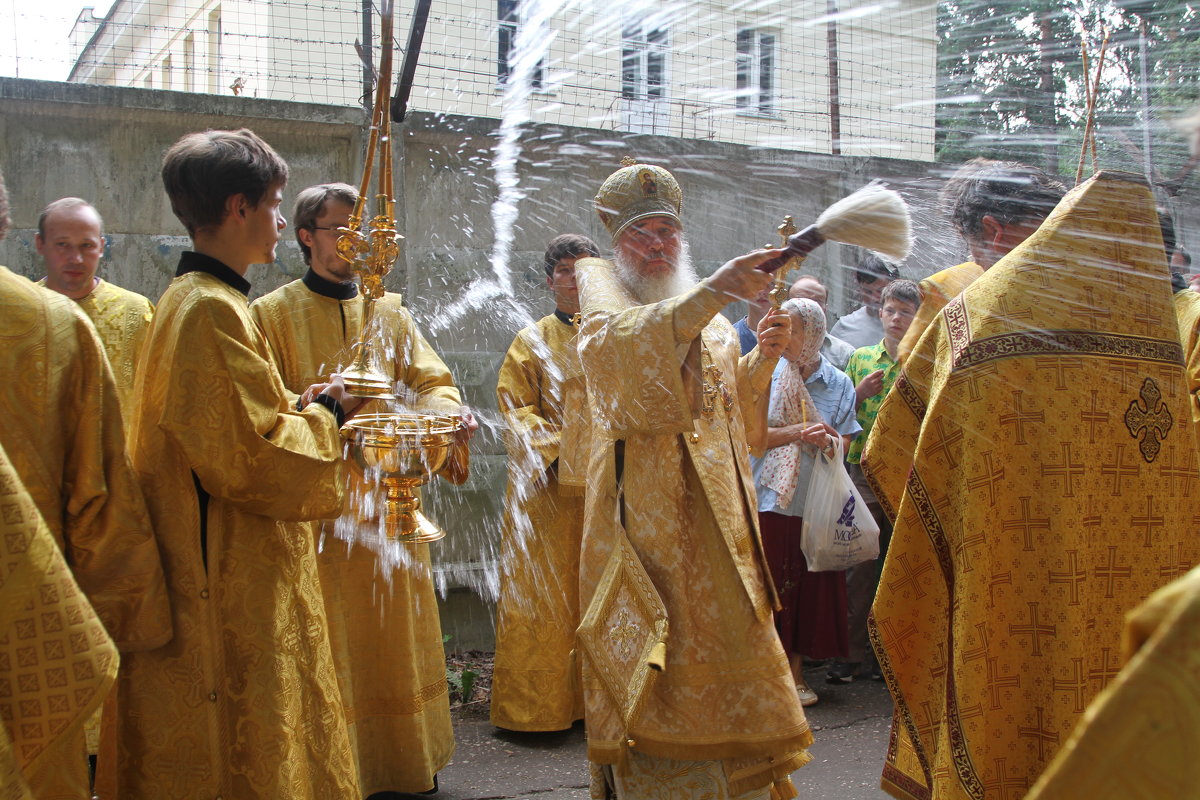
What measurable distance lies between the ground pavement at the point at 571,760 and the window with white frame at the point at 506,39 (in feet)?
14.2

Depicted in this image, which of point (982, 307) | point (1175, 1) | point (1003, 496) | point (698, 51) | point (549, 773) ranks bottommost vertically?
point (549, 773)

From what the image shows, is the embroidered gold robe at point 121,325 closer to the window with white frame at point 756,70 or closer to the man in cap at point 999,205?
the man in cap at point 999,205

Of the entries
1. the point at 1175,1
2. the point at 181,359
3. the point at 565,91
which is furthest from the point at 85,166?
the point at 1175,1

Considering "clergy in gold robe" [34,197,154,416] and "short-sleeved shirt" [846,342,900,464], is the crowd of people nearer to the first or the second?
"clergy in gold robe" [34,197,154,416]

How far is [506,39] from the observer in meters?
7.23

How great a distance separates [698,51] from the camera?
26.2 ft

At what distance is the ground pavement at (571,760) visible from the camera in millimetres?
4156

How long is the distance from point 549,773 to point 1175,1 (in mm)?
4266

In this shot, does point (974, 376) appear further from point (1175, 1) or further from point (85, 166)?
point (85, 166)

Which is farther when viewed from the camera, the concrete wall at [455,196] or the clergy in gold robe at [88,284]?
the concrete wall at [455,196]

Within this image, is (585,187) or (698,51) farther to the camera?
(698,51)

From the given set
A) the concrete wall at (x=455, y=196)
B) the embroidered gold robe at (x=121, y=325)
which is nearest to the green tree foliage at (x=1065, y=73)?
the concrete wall at (x=455, y=196)

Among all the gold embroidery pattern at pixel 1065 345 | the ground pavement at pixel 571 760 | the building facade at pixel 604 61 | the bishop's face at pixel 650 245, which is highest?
the building facade at pixel 604 61

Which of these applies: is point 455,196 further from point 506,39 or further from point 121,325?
point 121,325
